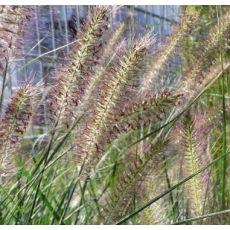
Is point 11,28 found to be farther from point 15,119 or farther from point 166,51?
point 166,51

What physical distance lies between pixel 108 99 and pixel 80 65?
5cm

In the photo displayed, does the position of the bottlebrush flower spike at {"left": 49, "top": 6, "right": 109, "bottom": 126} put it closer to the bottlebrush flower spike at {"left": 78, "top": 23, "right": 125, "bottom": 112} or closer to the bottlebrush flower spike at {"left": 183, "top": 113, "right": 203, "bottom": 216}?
the bottlebrush flower spike at {"left": 78, "top": 23, "right": 125, "bottom": 112}

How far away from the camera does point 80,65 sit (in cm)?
71

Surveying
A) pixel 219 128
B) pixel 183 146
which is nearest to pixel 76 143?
pixel 183 146

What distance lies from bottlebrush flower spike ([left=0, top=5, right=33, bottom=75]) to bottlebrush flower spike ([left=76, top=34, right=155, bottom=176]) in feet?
0.37

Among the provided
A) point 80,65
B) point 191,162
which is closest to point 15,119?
point 80,65

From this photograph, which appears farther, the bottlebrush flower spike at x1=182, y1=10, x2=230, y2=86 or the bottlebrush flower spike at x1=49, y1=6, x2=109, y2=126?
the bottlebrush flower spike at x1=182, y1=10, x2=230, y2=86

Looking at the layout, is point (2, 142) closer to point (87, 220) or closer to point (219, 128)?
point (87, 220)

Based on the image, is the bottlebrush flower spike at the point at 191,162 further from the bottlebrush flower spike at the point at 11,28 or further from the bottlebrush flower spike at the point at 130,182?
the bottlebrush flower spike at the point at 11,28

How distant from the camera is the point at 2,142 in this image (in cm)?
67

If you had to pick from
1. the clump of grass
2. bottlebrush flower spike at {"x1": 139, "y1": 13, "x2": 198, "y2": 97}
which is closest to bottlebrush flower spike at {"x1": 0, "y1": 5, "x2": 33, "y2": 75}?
the clump of grass

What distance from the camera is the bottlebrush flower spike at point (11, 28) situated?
69 centimetres

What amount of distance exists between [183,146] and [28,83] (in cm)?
21

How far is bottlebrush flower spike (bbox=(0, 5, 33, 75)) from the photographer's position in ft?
2.25
